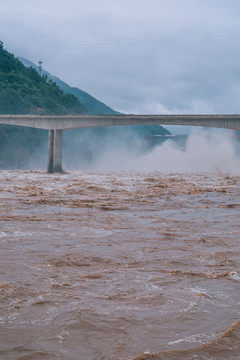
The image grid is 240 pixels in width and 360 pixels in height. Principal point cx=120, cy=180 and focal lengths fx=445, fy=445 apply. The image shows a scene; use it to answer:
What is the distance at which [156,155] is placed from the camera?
7425cm

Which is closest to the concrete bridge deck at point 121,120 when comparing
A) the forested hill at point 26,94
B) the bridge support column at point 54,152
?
the bridge support column at point 54,152

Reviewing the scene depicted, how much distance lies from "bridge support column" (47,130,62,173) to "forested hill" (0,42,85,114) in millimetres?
26348

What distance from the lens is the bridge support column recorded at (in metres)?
58.2

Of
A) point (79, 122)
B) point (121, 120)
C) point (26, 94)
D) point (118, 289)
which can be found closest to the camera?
point (118, 289)

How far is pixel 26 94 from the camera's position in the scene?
9062cm

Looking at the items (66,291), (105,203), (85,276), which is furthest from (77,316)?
(105,203)

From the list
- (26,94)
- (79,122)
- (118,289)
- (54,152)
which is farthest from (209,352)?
(26,94)

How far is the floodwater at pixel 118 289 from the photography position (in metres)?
5.13

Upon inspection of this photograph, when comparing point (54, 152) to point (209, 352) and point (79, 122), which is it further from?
point (209, 352)

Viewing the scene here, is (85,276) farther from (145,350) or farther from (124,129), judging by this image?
(124,129)

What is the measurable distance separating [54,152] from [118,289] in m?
52.0

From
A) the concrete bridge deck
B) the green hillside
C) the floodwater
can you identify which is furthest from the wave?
the green hillside

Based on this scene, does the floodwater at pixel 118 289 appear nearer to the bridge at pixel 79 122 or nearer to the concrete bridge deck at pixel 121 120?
the concrete bridge deck at pixel 121 120

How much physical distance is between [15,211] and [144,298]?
34.7ft
